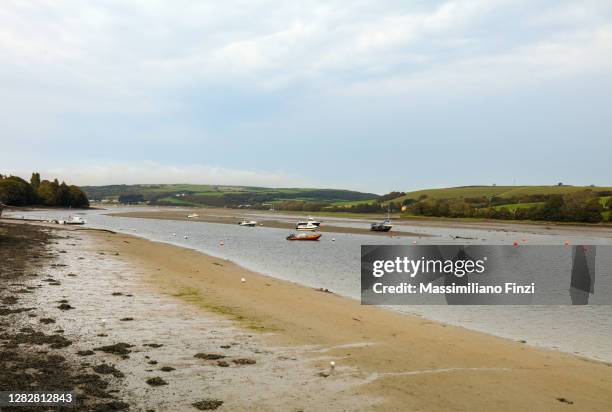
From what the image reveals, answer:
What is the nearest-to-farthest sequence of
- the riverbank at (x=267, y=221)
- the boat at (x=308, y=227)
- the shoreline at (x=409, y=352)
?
1. the shoreline at (x=409, y=352)
2. the boat at (x=308, y=227)
3. the riverbank at (x=267, y=221)

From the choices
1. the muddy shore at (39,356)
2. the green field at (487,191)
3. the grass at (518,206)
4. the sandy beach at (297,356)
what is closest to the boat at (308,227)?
the grass at (518,206)

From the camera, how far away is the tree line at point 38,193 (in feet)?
414

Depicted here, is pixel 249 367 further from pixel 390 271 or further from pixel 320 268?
pixel 390 271

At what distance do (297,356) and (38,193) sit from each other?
159 m

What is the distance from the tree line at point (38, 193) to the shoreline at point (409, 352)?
124927 millimetres

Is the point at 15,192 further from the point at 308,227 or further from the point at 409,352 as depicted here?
the point at 409,352

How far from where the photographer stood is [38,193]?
148 metres

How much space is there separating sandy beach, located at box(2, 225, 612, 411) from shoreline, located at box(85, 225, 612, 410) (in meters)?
0.04

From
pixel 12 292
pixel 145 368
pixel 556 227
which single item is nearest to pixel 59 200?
pixel 556 227

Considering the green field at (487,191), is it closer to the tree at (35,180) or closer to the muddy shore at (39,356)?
the tree at (35,180)

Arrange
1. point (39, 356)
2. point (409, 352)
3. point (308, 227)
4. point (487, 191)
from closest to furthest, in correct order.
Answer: point (39, 356) → point (409, 352) → point (308, 227) → point (487, 191)

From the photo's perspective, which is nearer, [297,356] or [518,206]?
[297,356]

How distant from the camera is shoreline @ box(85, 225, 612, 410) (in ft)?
32.0

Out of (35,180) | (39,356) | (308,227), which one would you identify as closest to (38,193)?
(35,180)
